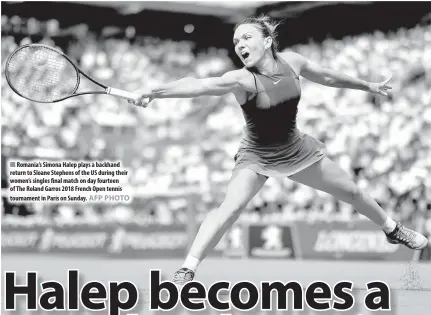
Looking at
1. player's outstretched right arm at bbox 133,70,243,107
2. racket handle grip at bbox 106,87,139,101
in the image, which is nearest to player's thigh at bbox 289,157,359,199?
player's outstretched right arm at bbox 133,70,243,107

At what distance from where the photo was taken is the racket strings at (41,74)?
672cm

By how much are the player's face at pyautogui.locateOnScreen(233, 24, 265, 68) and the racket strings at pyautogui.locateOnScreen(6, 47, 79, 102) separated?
1.33m

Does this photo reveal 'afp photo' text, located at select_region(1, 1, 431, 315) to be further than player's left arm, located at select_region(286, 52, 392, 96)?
No

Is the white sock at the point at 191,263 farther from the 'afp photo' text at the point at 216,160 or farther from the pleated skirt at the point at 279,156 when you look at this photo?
the pleated skirt at the point at 279,156

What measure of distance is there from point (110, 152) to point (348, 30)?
3.69 metres

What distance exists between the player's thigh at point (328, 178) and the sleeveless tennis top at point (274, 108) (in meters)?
0.28

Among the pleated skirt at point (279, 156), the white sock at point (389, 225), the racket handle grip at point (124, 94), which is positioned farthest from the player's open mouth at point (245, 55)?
the white sock at point (389, 225)

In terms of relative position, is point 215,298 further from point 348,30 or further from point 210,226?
point 348,30

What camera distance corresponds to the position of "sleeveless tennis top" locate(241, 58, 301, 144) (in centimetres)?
618

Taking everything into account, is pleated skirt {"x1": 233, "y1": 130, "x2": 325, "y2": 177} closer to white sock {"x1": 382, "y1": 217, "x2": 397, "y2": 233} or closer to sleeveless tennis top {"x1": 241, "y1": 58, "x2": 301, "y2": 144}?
sleeveless tennis top {"x1": 241, "y1": 58, "x2": 301, "y2": 144}

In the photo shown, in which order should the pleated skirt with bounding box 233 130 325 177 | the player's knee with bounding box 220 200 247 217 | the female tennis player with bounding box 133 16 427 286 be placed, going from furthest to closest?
the pleated skirt with bounding box 233 130 325 177
the female tennis player with bounding box 133 16 427 286
the player's knee with bounding box 220 200 247 217

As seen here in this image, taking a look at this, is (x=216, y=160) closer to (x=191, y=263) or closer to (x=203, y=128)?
(x=203, y=128)

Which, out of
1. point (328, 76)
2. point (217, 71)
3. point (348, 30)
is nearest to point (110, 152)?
point (217, 71)

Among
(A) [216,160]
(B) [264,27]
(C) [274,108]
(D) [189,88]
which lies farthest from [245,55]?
(A) [216,160]
